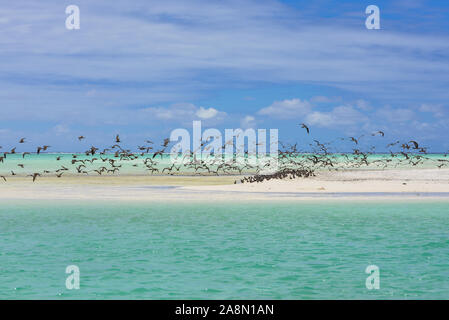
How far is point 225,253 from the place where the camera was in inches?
750

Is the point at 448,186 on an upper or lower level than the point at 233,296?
upper

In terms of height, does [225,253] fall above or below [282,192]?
below

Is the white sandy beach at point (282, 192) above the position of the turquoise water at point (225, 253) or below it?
above

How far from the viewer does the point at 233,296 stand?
555 inches

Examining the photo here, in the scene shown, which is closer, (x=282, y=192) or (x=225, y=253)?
(x=225, y=253)

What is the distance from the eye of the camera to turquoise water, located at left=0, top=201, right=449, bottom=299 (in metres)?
14.7

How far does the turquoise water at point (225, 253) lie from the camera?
48.3 ft

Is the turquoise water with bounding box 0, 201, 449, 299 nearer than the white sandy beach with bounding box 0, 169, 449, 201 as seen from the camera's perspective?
Yes

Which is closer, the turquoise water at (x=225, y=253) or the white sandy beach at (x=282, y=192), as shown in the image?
the turquoise water at (x=225, y=253)

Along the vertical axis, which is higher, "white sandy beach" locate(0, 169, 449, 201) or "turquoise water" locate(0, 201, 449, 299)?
"white sandy beach" locate(0, 169, 449, 201)
